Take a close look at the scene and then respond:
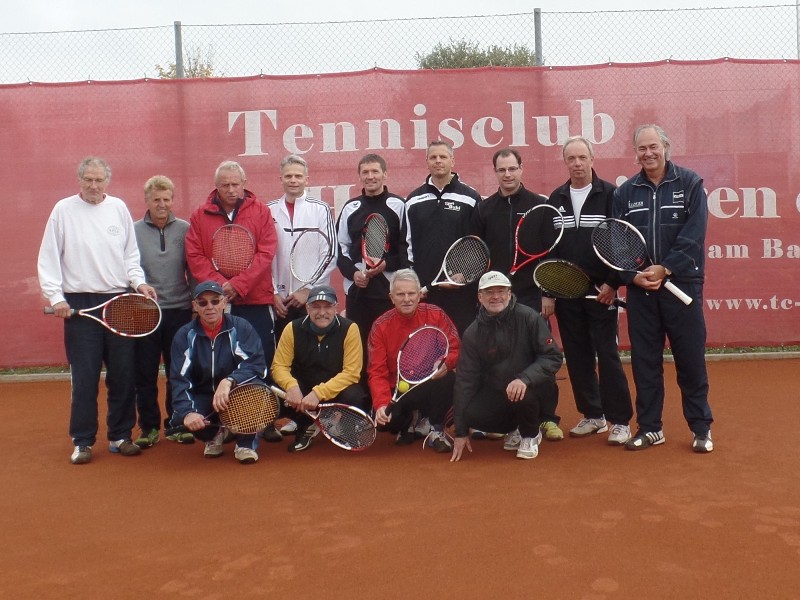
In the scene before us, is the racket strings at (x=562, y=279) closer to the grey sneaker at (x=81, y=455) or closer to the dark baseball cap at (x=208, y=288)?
the dark baseball cap at (x=208, y=288)

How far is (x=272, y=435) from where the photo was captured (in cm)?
526

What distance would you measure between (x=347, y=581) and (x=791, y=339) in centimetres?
607

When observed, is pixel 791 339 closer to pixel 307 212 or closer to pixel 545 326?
pixel 545 326

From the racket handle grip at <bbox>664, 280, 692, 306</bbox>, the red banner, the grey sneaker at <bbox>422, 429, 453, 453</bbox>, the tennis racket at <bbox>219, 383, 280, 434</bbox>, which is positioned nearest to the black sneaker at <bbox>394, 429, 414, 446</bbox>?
the grey sneaker at <bbox>422, 429, 453, 453</bbox>

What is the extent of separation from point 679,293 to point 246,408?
240cm

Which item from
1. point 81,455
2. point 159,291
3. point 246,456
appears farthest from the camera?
point 159,291

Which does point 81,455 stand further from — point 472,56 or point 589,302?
point 472,56

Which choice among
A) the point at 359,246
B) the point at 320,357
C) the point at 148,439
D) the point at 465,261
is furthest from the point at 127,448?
the point at 465,261

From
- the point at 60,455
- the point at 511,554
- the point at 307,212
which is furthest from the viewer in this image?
the point at 307,212

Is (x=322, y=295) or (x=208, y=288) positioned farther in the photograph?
(x=322, y=295)

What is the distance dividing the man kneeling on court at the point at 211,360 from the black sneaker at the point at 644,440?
2079 mm

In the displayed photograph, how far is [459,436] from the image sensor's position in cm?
461

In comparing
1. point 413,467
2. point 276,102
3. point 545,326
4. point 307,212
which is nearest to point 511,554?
point 413,467

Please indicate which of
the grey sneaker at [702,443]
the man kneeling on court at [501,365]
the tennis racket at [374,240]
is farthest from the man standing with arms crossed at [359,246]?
the grey sneaker at [702,443]
